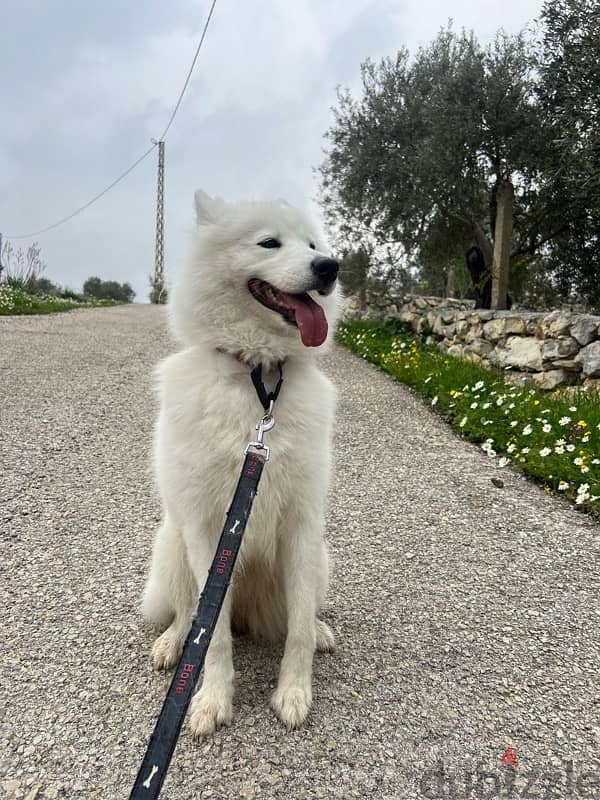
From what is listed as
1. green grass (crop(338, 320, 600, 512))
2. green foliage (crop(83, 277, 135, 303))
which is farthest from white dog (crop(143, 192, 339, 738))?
green foliage (crop(83, 277, 135, 303))

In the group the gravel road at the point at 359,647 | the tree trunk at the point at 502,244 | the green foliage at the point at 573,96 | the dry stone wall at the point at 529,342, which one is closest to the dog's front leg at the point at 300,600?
the gravel road at the point at 359,647

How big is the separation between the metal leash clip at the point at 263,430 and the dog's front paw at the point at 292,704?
88 centimetres

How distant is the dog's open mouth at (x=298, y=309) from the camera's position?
2.10m

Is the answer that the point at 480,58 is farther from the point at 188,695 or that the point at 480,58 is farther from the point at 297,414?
the point at 188,695

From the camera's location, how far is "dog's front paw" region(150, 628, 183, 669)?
89.7 inches

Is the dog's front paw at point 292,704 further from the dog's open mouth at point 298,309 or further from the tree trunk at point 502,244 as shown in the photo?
the tree trunk at point 502,244

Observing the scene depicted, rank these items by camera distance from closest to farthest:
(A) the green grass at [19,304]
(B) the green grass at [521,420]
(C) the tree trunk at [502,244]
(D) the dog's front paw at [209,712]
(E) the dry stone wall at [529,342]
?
(D) the dog's front paw at [209,712]
(B) the green grass at [521,420]
(E) the dry stone wall at [529,342]
(C) the tree trunk at [502,244]
(A) the green grass at [19,304]

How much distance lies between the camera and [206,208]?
2240 millimetres

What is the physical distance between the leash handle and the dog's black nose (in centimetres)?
70

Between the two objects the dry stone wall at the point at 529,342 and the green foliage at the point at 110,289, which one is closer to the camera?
the dry stone wall at the point at 529,342

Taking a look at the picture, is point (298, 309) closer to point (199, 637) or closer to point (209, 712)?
point (199, 637)

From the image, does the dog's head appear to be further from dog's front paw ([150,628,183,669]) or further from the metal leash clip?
dog's front paw ([150,628,183,669])

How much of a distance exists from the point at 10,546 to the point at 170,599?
1.42 meters

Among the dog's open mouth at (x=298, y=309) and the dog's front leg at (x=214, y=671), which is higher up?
the dog's open mouth at (x=298, y=309)
